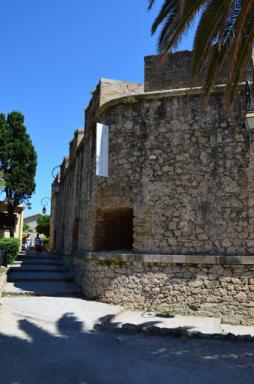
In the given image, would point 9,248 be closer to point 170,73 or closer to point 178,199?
point 178,199

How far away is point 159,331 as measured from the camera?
7723mm

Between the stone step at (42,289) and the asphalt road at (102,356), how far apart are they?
2003 mm

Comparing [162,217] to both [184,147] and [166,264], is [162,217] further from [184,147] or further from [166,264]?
[184,147]

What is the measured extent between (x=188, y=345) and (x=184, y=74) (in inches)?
258

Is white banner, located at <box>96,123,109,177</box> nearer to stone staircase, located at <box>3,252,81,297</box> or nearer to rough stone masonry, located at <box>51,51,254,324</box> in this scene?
rough stone masonry, located at <box>51,51,254,324</box>

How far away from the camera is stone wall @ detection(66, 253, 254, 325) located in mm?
8750

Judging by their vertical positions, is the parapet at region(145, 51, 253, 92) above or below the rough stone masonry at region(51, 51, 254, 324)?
above

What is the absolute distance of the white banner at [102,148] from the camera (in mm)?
10488

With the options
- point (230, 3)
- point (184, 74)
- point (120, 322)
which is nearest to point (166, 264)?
point (120, 322)

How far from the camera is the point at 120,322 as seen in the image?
8.16 meters

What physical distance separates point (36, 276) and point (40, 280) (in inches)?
17.7

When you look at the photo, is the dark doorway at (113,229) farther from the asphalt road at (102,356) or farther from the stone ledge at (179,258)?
the asphalt road at (102,356)

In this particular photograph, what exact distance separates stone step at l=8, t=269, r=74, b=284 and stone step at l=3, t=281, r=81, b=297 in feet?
1.33

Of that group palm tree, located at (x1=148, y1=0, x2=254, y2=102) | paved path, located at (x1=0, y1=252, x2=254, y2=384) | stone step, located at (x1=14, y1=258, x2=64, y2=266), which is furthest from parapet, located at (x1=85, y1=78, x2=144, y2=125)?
stone step, located at (x1=14, y1=258, x2=64, y2=266)
